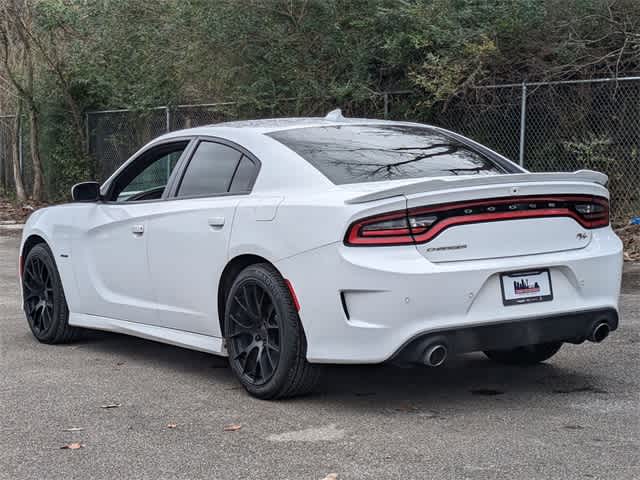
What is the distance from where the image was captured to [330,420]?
5.80 m

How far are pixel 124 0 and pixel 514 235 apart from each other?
14.6 metres

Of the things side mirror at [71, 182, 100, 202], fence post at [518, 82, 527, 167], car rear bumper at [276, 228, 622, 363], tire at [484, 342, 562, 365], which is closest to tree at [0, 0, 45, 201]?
fence post at [518, 82, 527, 167]

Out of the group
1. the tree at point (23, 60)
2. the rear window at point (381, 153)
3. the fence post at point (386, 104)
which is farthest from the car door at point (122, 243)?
the tree at point (23, 60)

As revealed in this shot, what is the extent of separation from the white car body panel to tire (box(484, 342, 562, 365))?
809mm

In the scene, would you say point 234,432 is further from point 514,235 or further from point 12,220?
point 12,220

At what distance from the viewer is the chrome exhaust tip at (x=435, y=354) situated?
222 inches

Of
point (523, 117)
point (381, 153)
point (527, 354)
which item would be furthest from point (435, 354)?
point (523, 117)

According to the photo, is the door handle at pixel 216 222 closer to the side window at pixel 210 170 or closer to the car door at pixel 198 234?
the car door at pixel 198 234

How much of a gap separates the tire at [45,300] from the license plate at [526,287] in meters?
3.67

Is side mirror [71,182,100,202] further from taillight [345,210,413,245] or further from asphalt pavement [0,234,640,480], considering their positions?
taillight [345,210,413,245]

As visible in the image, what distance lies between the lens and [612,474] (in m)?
4.75

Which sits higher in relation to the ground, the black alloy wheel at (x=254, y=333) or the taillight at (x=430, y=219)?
the taillight at (x=430, y=219)

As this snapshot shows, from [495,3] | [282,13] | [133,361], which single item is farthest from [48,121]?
[133,361]

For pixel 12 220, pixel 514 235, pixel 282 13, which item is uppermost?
pixel 282 13
